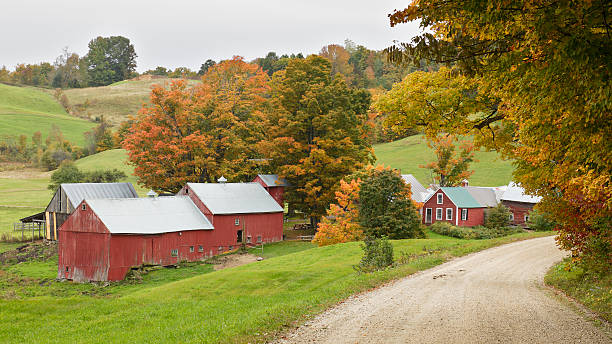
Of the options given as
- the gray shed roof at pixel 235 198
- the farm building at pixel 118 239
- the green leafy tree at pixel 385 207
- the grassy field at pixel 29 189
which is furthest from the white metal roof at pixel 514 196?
the grassy field at pixel 29 189

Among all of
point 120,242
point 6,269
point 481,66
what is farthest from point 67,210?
point 481,66

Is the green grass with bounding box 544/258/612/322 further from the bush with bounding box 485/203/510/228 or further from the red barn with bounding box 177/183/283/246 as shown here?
the bush with bounding box 485/203/510/228

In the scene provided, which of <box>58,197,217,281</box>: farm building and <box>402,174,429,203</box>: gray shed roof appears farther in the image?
<box>402,174,429,203</box>: gray shed roof

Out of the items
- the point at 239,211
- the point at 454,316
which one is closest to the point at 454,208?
the point at 239,211

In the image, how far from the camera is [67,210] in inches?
1650

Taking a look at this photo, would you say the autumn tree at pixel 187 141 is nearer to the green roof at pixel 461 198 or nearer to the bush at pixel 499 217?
the green roof at pixel 461 198

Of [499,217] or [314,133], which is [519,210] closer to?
[499,217]

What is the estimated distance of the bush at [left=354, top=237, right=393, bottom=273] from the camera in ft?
64.5

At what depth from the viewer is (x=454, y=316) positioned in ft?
36.3

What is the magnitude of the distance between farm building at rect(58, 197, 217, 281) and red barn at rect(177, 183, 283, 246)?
3356 mm

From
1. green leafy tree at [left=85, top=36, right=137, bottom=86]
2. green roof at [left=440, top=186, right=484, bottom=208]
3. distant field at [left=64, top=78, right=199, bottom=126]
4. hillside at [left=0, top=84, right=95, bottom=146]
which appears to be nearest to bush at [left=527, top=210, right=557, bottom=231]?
green roof at [left=440, top=186, right=484, bottom=208]

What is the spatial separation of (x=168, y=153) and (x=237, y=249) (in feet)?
46.0

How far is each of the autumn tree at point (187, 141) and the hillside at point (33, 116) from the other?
7188cm

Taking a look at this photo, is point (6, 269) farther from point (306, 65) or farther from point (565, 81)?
point (565, 81)
